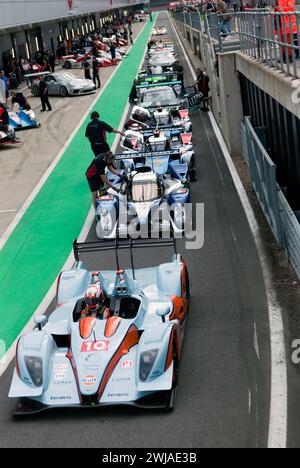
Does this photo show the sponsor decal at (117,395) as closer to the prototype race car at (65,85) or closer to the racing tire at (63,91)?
the prototype race car at (65,85)

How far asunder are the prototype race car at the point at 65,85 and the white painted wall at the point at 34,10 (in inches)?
146

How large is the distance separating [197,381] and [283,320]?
2114 mm

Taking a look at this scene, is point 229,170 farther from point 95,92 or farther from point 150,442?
point 95,92

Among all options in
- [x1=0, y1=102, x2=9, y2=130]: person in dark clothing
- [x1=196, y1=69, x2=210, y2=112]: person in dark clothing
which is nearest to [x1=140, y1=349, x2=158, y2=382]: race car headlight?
[x1=0, y1=102, x2=9, y2=130]: person in dark clothing

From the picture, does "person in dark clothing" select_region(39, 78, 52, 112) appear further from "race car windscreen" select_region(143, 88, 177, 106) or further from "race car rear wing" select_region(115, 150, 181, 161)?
"race car rear wing" select_region(115, 150, 181, 161)

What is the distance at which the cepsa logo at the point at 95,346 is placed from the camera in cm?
958

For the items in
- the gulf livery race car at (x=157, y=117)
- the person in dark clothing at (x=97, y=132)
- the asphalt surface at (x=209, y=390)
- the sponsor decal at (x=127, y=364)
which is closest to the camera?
the asphalt surface at (x=209, y=390)

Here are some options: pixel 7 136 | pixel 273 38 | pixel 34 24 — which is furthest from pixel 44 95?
pixel 273 38

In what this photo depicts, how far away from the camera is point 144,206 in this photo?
54.2ft

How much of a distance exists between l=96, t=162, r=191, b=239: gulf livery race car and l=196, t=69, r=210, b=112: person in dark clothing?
12.4m

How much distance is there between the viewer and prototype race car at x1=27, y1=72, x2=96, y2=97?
4103cm

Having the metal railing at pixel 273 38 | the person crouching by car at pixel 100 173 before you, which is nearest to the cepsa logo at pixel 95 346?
the metal railing at pixel 273 38

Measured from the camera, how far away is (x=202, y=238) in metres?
15.8

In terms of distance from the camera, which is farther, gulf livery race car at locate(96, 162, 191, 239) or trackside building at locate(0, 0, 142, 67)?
trackside building at locate(0, 0, 142, 67)
